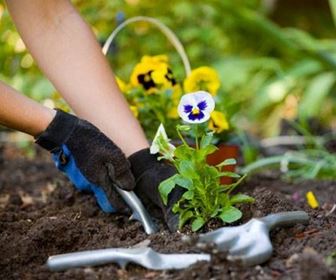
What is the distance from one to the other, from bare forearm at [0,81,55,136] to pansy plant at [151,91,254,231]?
0.31 m

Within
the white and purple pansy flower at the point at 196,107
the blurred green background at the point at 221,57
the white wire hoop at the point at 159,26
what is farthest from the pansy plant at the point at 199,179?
the blurred green background at the point at 221,57

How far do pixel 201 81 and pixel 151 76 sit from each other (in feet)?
0.54

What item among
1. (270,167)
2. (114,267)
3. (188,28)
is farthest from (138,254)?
(188,28)

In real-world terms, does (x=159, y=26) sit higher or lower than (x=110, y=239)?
higher

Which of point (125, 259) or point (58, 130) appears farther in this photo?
point (58, 130)

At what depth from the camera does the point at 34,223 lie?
179 centimetres

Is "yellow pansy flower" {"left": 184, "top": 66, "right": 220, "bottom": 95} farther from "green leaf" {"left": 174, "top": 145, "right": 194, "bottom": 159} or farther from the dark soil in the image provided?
"green leaf" {"left": 174, "top": 145, "right": 194, "bottom": 159}

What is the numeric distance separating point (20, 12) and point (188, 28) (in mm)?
2453

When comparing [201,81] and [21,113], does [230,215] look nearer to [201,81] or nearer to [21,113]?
[21,113]

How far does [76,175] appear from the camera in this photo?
6.21 ft

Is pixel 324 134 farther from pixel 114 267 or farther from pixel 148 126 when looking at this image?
pixel 114 267

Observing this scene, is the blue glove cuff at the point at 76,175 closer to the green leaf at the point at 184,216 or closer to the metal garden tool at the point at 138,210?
the metal garden tool at the point at 138,210

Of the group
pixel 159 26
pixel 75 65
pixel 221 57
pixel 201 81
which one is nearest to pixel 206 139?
pixel 75 65

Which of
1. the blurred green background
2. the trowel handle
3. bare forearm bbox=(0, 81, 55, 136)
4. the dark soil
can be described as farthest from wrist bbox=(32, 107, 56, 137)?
the blurred green background
